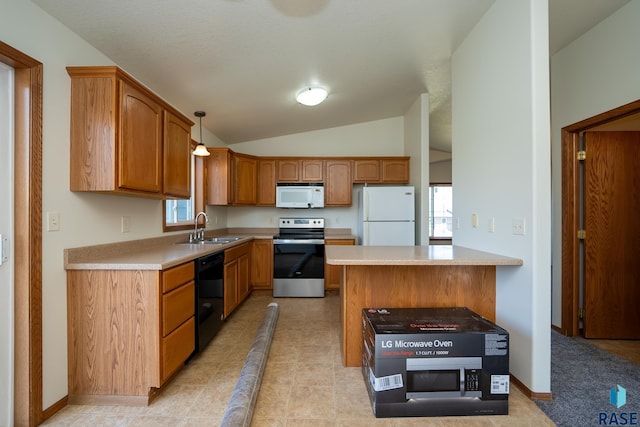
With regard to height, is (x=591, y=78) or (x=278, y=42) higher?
(x=278, y=42)


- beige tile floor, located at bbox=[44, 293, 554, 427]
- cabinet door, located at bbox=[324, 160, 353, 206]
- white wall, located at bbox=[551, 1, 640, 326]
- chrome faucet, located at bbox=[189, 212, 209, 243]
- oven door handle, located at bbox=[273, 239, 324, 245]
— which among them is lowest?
beige tile floor, located at bbox=[44, 293, 554, 427]

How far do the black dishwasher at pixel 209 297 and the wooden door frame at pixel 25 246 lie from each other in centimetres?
96

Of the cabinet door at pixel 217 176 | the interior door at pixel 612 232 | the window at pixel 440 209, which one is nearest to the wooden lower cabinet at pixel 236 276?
the cabinet door at pixel 217 176

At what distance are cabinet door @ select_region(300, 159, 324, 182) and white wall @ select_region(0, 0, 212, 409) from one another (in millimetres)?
2975

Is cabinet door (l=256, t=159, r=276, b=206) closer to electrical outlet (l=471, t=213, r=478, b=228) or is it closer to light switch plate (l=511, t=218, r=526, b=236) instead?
electrical outlet (l=471, t=213, r=478, b=228)

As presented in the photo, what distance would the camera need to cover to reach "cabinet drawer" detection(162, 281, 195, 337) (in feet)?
6.13

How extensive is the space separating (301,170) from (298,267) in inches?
60.0

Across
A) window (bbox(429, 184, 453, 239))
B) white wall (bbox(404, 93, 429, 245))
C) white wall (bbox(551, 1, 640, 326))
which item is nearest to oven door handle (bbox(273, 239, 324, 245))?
white wall (bbox(404, 93, 429, 245))

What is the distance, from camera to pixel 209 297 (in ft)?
8.53

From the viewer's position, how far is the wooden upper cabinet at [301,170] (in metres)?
4.61

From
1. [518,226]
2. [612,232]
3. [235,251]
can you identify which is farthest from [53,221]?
[612,232]

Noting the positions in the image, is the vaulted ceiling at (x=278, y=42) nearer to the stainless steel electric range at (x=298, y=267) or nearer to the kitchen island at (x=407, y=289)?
the kitchen island at (x=407, y=289)

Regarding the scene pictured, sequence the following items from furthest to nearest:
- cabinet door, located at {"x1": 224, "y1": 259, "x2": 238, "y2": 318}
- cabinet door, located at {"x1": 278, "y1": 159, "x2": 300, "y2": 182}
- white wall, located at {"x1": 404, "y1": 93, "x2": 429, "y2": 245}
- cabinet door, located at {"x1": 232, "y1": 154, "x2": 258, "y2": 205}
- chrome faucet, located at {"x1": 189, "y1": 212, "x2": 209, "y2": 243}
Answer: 1. cabinet door, located at {"x1": 278, "y1": 159, "x2": 300, "y2": 182}
2. cabinet door, located at {"x1": 232, "y1": 154, "x2": 258, "y2": 205}
3. white wall, located at {"x1": 404, "y1": 93, "x2": 429, "y2": 245}
4. chrome faucet, located at {"x1": 189, "y1": 212, "x2": 209, "y2": 243}
5. cabinet door, located at {"x1": 224, "y1": 259, "x2": 238, "y2": 318}

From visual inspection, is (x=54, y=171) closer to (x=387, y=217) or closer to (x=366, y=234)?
(x=366, y=234)
